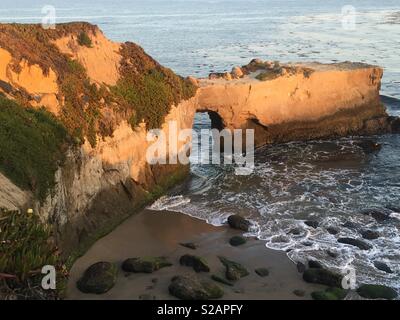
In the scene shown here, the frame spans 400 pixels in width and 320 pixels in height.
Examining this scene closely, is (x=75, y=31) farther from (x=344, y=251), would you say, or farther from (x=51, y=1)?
(x=51, y=1)

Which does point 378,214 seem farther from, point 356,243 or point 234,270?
point 234,270

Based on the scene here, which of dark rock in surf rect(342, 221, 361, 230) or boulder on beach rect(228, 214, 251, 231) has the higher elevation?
boulder on beach rect(228, 214, 251, 231)

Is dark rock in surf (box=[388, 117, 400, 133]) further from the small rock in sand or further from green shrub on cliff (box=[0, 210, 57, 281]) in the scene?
green shrub on cliff (box=[0, 210, 57, 281])

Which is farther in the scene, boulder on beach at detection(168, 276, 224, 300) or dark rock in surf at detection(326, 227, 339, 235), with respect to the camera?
dark rock in surf at detection(326, 227, 339, 235)

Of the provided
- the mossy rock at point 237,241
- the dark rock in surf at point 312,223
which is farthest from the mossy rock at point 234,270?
the dark rock in surf at point 312,223

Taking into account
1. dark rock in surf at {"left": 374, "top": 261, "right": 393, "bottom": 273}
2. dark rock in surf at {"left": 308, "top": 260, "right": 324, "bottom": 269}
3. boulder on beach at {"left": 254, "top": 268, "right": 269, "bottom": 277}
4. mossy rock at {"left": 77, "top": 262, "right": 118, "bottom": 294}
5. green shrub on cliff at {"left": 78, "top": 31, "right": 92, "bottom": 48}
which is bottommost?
dark rock in surf at {"left": 374, "top": 261, "right": 393, "bottom": 273}

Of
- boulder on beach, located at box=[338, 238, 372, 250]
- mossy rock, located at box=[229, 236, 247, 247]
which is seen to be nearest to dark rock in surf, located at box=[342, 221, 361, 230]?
boulder on beach, located at box=[338, 238, 372, 250]

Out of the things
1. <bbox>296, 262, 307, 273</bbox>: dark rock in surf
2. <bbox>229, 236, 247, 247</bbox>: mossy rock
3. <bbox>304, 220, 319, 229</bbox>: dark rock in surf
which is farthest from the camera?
<bbox>304, 220, 319, 229</bbox>: dark rock in surf

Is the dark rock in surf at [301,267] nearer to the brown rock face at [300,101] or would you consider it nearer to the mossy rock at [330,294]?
the mossy rock at [330,294]
